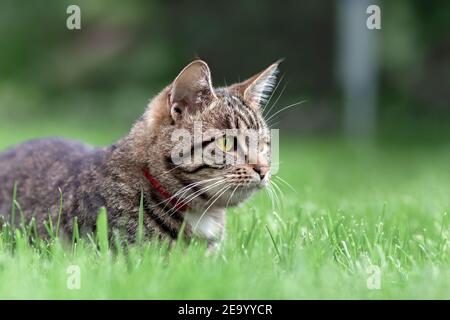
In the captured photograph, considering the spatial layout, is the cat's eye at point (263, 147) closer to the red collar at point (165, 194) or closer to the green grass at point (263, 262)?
the green grass at point (263, 262)

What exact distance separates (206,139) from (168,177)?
0.24 meters

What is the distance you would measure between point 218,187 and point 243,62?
9.41 metres

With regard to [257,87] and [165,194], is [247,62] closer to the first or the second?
[257,87]

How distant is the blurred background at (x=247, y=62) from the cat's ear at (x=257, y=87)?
20.4 feet

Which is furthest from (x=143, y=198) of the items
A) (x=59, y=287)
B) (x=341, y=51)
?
(x=341, y=51)

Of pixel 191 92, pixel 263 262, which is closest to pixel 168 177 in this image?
pixel 191 92

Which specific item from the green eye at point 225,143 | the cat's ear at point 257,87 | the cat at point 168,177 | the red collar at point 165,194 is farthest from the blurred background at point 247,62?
the green eye at point 225,143

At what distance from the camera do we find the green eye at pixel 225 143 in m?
3.14

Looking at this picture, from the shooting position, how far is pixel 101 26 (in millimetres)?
15156

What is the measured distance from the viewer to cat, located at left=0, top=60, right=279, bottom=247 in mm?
3078

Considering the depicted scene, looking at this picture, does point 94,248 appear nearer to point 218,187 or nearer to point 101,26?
point 218,187

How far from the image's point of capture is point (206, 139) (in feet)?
10.3

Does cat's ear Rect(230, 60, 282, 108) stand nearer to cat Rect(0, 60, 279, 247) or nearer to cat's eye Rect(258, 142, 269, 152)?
cat Rect(0, 60, 279, 247)

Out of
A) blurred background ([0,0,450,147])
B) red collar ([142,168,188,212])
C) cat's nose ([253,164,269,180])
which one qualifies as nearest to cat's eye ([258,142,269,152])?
cat's nose ([253,164,269,180])
